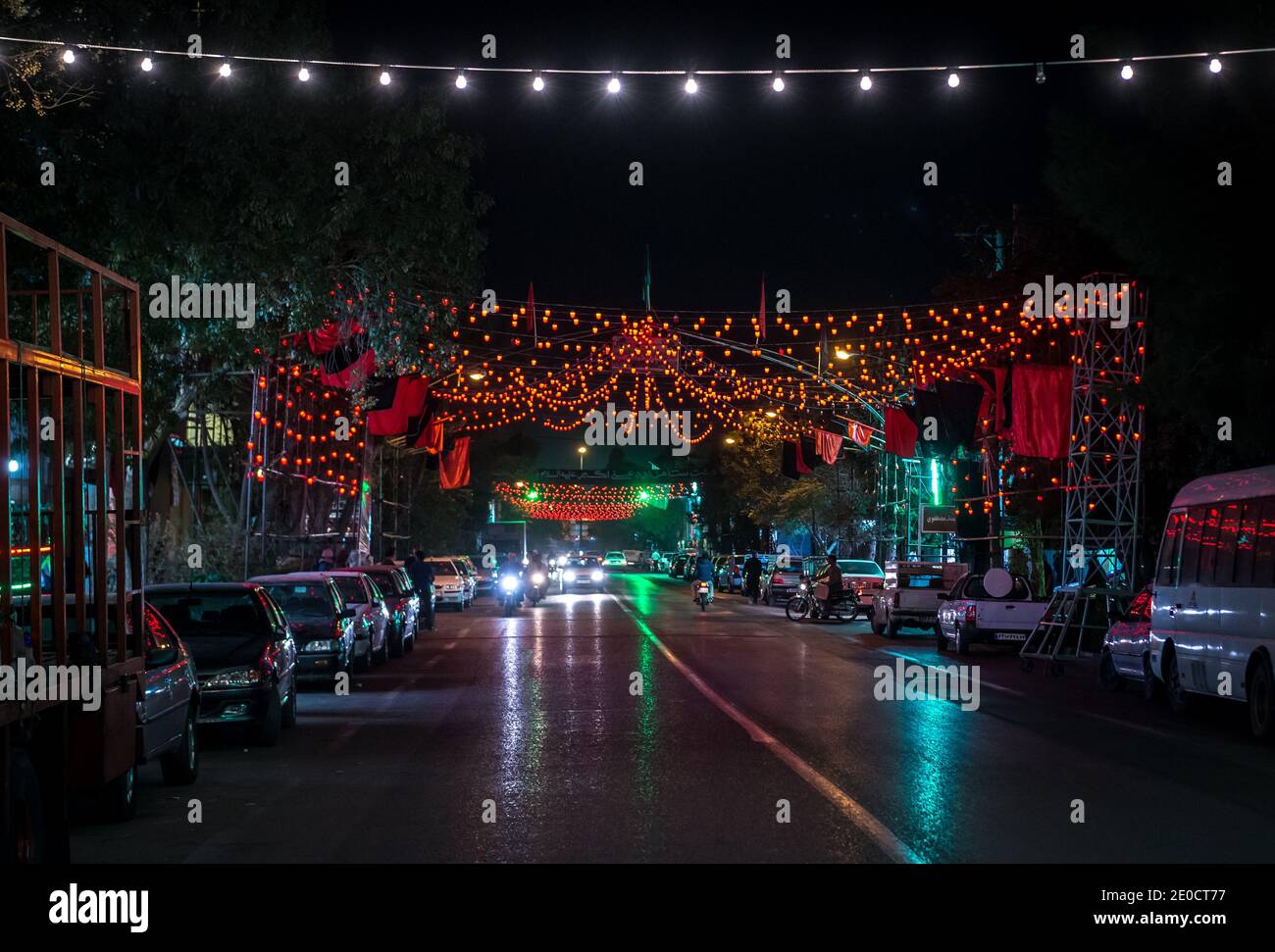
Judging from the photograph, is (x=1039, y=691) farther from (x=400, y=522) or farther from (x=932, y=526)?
(x=400, y=522)

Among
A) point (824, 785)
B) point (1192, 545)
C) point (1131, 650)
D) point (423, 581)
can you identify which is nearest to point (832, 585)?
point (423, 581)

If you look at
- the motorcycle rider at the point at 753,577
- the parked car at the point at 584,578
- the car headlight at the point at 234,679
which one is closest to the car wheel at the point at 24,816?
the car headlight at the point at 234,679

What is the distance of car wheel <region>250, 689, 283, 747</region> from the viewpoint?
46.8 ft

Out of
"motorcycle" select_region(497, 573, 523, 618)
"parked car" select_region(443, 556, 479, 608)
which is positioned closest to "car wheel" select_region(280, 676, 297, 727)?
"motorcycle" select_region(497, 573, 523, 618)

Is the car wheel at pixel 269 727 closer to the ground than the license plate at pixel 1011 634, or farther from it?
farther from it

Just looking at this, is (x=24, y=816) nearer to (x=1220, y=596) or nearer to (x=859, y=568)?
(x=1220, y=596)

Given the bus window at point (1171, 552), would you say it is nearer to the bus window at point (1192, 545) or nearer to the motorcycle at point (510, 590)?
the bus window at point (1192, 545)

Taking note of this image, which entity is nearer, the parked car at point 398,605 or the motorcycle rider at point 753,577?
the parked car at point 398,605

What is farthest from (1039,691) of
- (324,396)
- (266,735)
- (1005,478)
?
(324,396)

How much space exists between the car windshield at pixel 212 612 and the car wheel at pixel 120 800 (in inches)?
174

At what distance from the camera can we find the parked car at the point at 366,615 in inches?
898

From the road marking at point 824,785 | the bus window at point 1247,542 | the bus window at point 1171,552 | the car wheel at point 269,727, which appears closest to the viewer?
the road marking at point 824,785

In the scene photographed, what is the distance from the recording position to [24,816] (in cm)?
695

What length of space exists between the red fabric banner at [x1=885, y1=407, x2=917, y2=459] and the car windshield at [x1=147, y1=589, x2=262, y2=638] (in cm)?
2855
